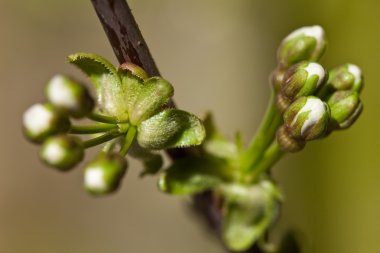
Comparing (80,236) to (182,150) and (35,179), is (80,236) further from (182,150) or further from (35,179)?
(182,150)

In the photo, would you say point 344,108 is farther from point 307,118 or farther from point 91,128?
point 91,128

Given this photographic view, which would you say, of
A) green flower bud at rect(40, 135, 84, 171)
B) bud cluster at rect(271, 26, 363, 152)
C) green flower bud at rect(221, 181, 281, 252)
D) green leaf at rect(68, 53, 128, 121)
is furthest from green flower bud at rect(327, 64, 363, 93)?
green flower bud at rect(40, 135, 84, 171)

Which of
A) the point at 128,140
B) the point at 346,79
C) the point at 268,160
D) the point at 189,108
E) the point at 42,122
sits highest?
the point at 42,122

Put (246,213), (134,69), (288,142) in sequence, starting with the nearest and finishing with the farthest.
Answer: (134,69)
(288,142)
(246,213)

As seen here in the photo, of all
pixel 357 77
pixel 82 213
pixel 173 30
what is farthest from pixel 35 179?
pixel 357 77

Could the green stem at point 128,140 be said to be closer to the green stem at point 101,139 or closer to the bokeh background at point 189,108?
the green stem at point 101,139

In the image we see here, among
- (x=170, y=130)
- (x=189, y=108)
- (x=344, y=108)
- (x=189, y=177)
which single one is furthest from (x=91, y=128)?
(x=189, y=108)
